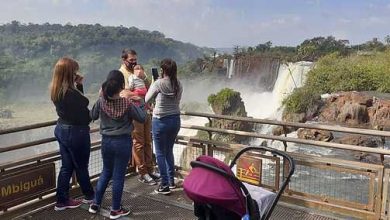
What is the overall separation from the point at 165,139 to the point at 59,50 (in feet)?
264

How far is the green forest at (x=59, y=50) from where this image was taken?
74.4m

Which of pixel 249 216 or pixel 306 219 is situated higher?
pixel 249 216

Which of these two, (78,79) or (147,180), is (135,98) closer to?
(78,79)

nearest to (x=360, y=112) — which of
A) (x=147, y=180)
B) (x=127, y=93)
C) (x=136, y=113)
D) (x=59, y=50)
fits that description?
(x=147, y=180)

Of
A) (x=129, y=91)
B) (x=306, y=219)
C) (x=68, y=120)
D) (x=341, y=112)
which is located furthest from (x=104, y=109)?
(x=341, y=112)

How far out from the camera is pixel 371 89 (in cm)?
2536

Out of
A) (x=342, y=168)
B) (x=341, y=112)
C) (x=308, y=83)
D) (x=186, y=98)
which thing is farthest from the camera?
(x=186, y=98)

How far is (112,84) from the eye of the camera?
4.26 meters

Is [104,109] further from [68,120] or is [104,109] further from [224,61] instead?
[224,61]

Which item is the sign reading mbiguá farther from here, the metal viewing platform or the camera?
the camera

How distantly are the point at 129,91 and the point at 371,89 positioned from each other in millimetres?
23119

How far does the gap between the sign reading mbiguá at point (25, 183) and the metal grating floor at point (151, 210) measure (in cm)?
24

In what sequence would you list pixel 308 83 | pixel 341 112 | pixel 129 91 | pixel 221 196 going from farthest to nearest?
pixel 308 83 < pixel 341 112 < pixel 129 91 < pixel 221 196

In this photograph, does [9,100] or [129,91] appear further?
[9,100]
